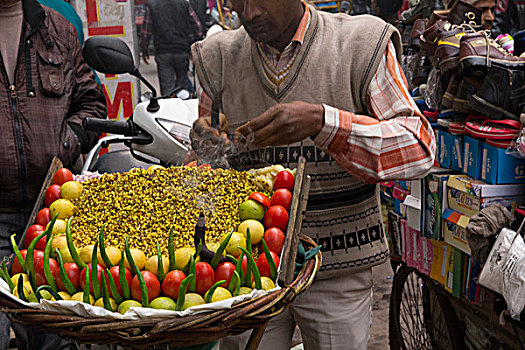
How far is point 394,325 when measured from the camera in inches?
145

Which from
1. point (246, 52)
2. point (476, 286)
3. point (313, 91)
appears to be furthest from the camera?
point (476, 286)

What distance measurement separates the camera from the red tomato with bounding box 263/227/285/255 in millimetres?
1771

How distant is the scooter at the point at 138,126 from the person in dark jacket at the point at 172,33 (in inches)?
224

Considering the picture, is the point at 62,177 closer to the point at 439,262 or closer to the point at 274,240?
the point at 274,240

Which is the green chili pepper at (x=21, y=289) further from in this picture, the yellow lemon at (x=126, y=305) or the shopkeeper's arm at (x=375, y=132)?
the shopkeeper's arm at (x=375, y=132)

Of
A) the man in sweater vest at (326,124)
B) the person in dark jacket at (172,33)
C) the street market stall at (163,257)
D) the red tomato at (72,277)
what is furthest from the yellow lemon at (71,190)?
the person in dark jacket at (172,33)

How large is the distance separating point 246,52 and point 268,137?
50cm

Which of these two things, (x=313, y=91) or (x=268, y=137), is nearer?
(x=268, y=137)

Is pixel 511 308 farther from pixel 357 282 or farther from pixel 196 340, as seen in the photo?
pixel 196 340

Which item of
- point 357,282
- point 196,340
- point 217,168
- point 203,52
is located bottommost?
point 357,282

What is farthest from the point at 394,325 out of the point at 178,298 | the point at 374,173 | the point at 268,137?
the point at 178,298

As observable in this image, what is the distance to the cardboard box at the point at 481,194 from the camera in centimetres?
281

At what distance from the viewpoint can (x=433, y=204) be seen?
326 centimetres

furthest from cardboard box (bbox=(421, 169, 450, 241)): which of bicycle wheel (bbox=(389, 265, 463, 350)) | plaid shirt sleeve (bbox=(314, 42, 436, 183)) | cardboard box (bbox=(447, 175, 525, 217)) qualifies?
plaid shirt sleeve (bbox=(314, 42, 436, 183))
